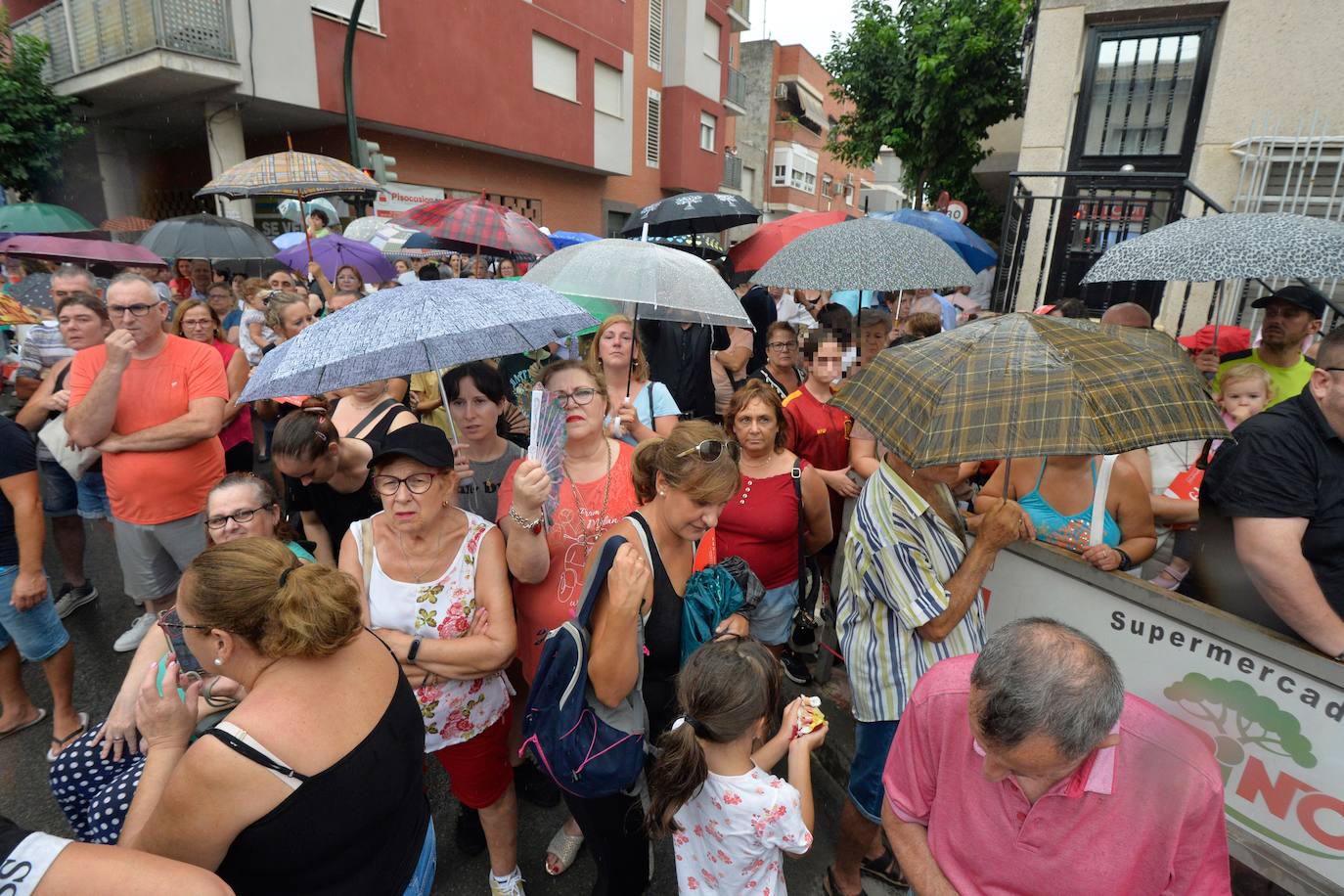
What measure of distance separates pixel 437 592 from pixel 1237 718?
2568 millimetres

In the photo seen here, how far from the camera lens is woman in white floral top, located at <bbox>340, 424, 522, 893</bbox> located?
86.4 inches

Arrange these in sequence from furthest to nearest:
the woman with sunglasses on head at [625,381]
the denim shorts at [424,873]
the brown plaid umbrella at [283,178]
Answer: the brown plaid umbrella at [283,178]
the woman with sunglasses on head at [625,381]
the denim shorts at [424,873]

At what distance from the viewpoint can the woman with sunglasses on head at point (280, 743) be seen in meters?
1.39

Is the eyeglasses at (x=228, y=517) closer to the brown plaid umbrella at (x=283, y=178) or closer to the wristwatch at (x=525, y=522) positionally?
the wristwatch at (x=525, y=522)

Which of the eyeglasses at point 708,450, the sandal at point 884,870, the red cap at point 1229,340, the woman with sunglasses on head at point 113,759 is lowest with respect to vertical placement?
the sandal at point 884,870

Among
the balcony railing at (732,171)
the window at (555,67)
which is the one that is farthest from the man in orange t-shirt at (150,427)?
the balcony railing at (732,171)

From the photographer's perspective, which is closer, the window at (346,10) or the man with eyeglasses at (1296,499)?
the man with eyeglasses at (1296,499)

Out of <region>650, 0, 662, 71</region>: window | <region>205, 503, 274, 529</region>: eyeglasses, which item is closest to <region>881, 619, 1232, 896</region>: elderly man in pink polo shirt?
<region>205, 503, 274, 529</region>: eyeglasses

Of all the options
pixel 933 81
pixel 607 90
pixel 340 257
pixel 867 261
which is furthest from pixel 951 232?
pixel 607 90

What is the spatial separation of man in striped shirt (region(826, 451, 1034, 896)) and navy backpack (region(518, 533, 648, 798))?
91 centimetres

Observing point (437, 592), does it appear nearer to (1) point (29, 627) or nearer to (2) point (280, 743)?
(2) point (280, 743)

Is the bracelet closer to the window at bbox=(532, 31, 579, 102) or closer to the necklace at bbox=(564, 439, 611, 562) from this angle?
the necklace at bbox=(564, 439, 611, 562)

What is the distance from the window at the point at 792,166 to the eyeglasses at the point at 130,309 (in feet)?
125

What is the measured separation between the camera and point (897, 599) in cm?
225
